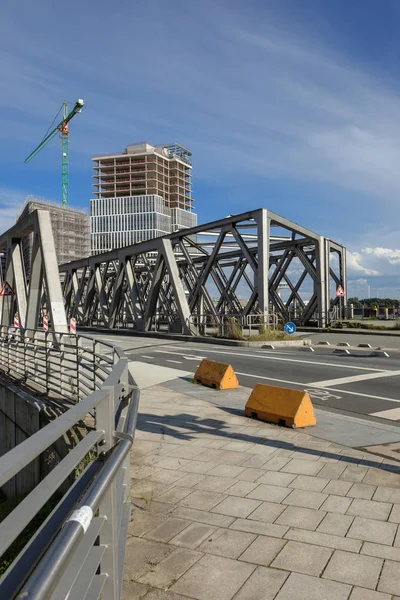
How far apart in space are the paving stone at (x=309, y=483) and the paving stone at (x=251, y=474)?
0.42 meters

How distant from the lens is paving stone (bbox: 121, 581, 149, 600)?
3.16 m

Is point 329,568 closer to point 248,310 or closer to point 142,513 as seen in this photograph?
point 142,513

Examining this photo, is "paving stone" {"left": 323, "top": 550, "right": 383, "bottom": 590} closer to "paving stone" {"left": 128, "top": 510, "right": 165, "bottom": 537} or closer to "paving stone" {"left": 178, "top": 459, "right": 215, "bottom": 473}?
"paving stone" {"left": 128, "top": 510, "right": 165, "bottom": 537}

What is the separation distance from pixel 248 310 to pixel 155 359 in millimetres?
14150

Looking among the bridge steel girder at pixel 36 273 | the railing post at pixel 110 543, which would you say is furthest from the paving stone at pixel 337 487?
the bridge steel girder at pixel 36 273

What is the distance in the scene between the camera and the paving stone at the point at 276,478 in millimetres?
5293

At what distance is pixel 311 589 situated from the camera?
10.6 ft

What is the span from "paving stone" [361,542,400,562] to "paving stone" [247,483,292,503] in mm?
Result: 1129

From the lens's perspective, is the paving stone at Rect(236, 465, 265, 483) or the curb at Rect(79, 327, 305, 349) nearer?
the paving stone at Rect(236, 465, 265, 483)

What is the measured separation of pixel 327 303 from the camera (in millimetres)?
34969

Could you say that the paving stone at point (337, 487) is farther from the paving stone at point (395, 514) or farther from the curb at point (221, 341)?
the curb at point (221, 341)

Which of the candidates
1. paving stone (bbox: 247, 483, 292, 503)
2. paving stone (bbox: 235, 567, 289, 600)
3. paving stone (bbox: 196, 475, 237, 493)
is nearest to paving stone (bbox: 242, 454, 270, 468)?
paving stone (bbox: 196, 475, 237, 493)

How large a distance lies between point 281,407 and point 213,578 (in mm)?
4976

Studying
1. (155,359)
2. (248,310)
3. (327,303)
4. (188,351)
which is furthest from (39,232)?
(327,303)
